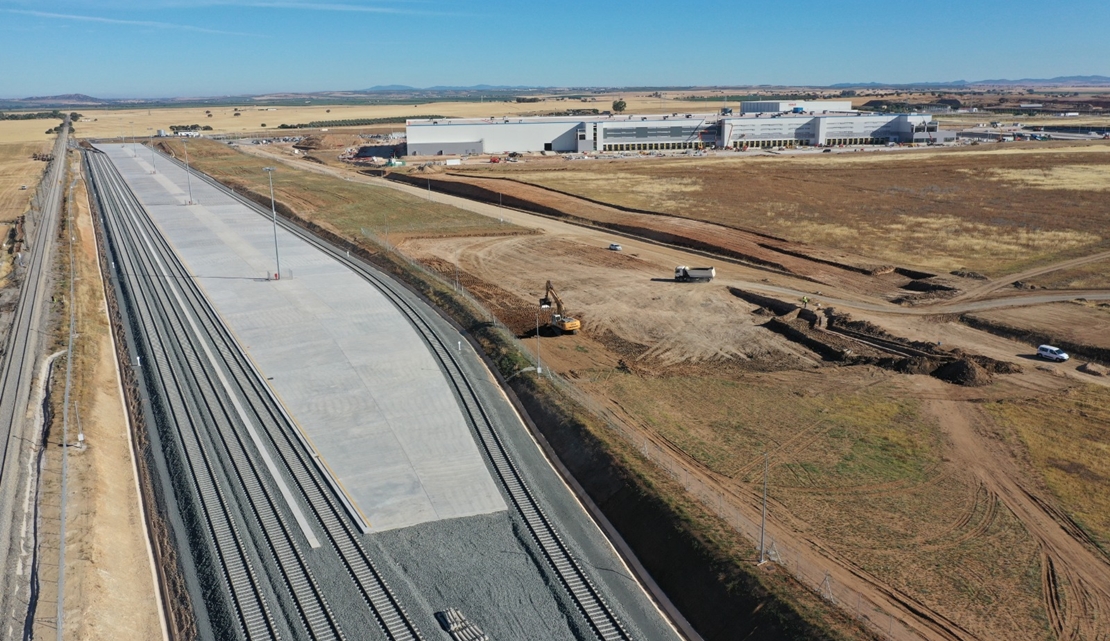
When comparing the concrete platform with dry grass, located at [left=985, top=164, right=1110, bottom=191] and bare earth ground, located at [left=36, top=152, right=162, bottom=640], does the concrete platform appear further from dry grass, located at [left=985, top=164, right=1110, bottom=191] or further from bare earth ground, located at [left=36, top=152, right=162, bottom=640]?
dry grass, located at [left=985, top=164, right=1110, bottom=191]

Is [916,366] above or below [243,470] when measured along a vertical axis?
above

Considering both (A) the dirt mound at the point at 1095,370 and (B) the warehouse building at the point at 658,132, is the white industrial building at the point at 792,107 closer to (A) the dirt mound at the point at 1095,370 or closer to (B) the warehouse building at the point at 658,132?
(B) the warehouse building at the point at 658,132

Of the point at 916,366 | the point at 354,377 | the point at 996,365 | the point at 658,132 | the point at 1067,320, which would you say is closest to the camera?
the point at 354,377

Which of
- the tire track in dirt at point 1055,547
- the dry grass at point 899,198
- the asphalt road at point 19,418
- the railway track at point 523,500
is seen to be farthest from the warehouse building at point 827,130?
the tire track in dirt at point 1055,547

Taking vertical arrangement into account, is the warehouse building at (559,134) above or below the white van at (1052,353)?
above

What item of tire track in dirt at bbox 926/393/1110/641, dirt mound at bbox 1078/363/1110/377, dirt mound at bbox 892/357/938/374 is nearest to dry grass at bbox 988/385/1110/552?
tire track in dirt at bbox 926/393/1110/641

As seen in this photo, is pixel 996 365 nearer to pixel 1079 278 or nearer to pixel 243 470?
pixel 1079 278

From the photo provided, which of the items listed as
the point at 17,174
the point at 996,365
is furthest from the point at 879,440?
the point at 17,174
